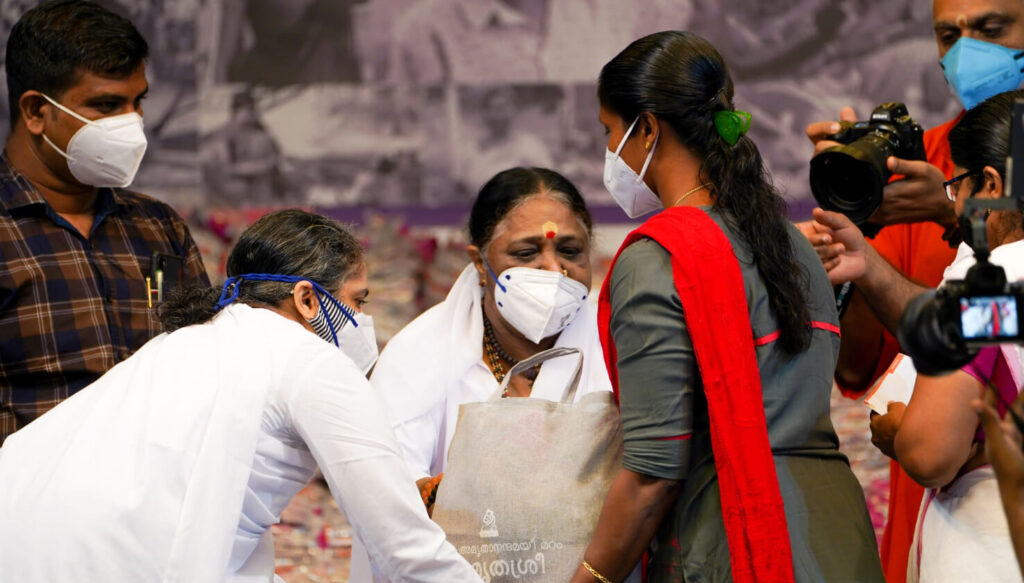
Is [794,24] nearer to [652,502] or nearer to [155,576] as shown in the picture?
[652,502]

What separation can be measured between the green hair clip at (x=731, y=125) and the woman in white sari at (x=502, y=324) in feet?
2.66

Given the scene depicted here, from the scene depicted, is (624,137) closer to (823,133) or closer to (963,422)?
(823,133)

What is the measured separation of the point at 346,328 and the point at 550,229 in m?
0.60

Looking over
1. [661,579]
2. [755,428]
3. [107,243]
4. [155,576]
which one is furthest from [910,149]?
[107,243]

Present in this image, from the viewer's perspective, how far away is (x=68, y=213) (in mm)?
2789

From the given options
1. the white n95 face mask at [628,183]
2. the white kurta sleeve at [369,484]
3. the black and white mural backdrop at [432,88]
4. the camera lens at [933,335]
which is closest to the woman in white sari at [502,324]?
the white kurta sleeve at [369,484]

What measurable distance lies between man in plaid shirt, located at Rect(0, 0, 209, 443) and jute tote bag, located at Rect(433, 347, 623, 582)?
1.12m

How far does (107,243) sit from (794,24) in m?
2.68

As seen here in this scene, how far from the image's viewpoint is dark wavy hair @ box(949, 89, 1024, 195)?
2037 millimetres

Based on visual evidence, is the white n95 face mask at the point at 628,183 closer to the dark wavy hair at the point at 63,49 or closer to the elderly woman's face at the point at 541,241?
the elderly woman's face at the point at 541,241

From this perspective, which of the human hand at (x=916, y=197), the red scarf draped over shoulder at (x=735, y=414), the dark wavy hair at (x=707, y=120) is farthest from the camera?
the human hand at (x=916, y=197)

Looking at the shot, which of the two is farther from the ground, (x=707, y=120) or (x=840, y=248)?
(x=707, y=120)

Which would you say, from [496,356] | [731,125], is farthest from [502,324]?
[731,125]

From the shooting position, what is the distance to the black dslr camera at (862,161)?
79.5 inches
